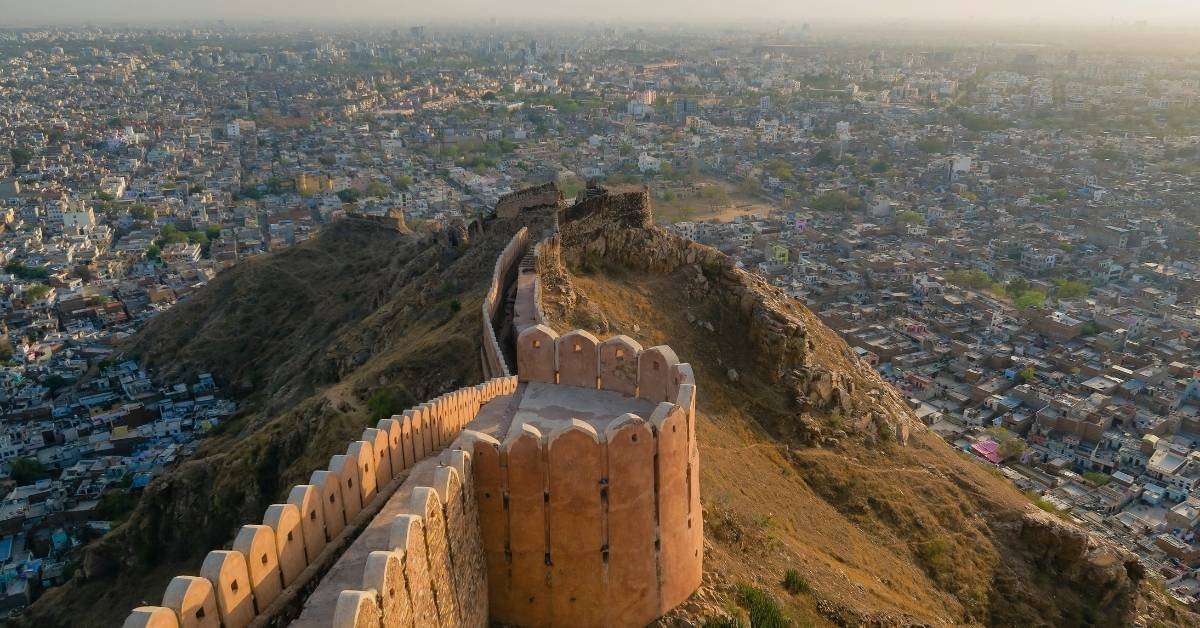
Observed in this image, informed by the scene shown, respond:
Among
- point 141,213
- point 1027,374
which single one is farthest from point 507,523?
point 141,213

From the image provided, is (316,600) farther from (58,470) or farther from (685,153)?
(685,153)

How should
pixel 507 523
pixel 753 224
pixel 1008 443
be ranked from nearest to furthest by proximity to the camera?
pixel 507 523 < pixel 1008 443 < pixel 753 224

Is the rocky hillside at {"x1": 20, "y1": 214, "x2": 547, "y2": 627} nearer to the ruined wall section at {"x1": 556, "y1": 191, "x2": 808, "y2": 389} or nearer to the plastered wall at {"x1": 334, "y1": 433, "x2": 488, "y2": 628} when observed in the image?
the ruined wall section at {"x1": 556, "y1": 191, "x2": 808, "y2": 389}

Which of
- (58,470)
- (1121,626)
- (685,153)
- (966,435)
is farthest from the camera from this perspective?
(685,153)

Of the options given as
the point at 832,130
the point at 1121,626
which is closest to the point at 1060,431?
the point at 1121,626

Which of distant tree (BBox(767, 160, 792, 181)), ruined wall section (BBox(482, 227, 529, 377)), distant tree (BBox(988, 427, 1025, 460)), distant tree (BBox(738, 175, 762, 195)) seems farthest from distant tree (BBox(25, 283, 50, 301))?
distant tree (BBox(767, 160, 792, 181))

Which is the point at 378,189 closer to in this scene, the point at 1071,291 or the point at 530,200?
the point at 530,200
